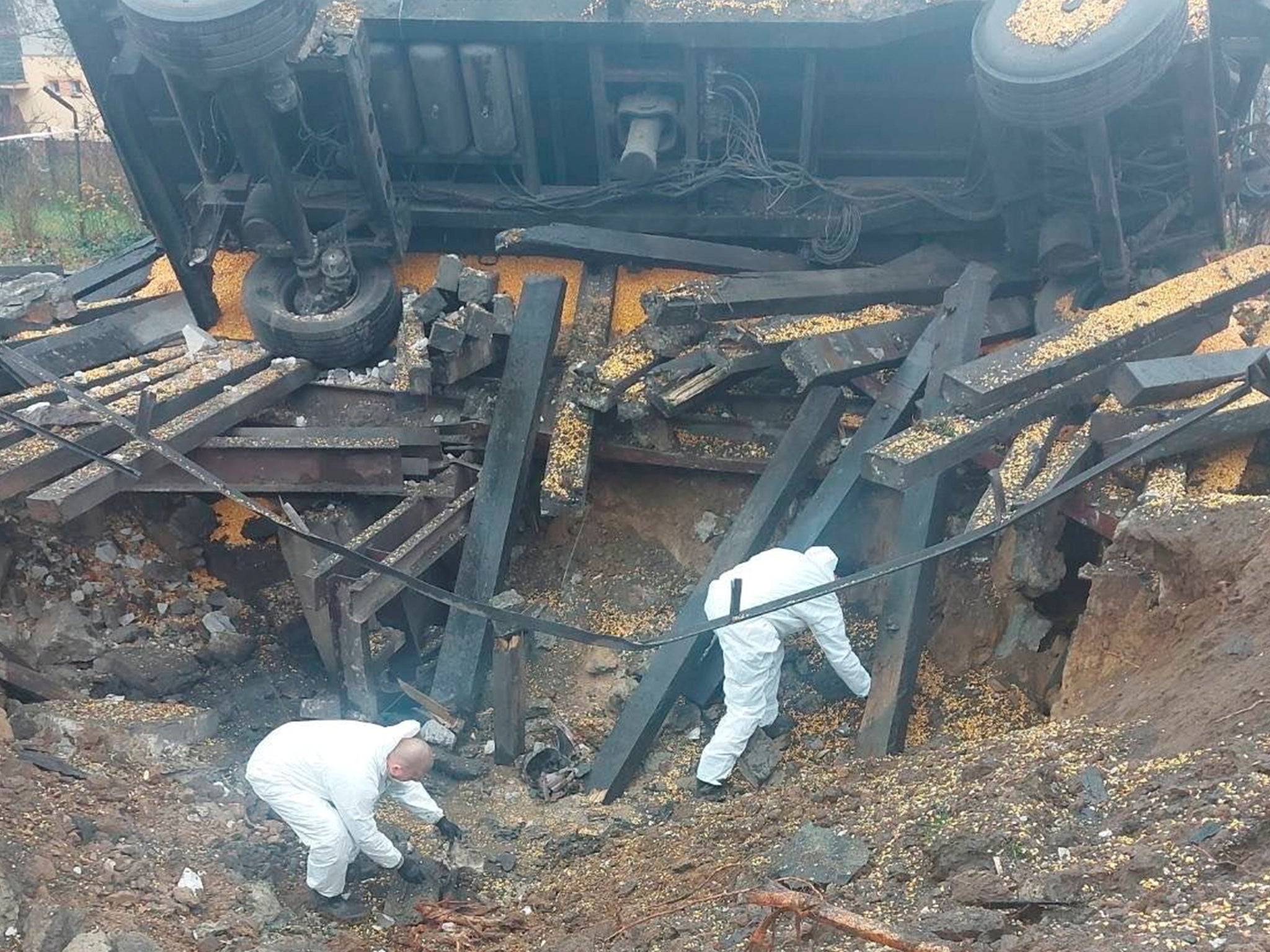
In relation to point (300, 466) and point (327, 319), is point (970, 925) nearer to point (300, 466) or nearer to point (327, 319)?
point (300, 466)

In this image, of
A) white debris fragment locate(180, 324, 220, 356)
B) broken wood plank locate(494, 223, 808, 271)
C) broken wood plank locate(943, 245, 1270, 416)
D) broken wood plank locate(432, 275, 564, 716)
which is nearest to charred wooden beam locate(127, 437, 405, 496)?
broken wood plank locate(432, 275, 564, 716)

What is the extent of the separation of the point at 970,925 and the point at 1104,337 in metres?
3.40

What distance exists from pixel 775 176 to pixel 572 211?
4.67 ft

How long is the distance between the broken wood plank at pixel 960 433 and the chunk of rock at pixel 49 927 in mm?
3736

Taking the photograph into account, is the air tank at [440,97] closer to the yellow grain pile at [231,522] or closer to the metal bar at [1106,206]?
the yellow grain pile at [231,522]

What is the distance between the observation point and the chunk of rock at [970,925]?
3146 mm

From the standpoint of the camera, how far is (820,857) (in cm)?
395

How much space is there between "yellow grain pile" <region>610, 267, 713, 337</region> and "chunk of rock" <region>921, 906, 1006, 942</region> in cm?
466

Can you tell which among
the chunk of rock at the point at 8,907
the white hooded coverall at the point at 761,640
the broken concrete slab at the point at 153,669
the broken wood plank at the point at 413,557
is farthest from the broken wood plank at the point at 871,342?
the chunk of rock at the point at 8,907

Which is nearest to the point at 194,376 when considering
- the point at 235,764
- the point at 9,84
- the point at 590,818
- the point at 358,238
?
the point at 358,238

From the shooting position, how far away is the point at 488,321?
20.8 feet

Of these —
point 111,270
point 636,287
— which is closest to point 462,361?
point 636,287

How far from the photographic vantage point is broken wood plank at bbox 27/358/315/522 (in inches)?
214

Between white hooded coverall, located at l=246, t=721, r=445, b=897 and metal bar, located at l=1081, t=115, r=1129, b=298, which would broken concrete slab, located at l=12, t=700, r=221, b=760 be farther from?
metal bar, located at l=1081, t=115, r=1129, b=298
